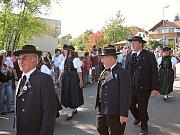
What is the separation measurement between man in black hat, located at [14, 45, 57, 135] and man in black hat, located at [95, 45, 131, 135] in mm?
1353

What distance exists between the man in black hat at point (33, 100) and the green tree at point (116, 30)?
50.0 m

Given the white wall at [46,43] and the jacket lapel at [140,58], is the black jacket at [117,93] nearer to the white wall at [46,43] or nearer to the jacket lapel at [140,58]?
the jacket lapel at [140,58]

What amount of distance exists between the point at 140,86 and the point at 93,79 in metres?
9.97

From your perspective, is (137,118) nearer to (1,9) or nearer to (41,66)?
(41,66)

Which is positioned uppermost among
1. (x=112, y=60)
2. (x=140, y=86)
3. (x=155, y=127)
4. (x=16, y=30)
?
(x=16, y=30)

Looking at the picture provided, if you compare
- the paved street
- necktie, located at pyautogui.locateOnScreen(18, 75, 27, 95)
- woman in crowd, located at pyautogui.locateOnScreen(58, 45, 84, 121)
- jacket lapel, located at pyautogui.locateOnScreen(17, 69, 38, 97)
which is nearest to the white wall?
the paved street

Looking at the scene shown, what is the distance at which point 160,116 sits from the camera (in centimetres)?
843

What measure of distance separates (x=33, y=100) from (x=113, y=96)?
1.51 m

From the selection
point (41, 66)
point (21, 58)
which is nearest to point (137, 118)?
point (41, 66)

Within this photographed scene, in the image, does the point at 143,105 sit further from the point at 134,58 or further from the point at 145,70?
the point at 134,58

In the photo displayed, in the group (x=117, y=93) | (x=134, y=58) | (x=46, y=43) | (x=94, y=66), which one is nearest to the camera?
(x=117, y=93)

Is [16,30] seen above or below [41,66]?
above

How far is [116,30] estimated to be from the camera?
53.4m

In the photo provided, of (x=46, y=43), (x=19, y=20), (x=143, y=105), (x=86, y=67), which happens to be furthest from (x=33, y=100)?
(x=46, y=43)
